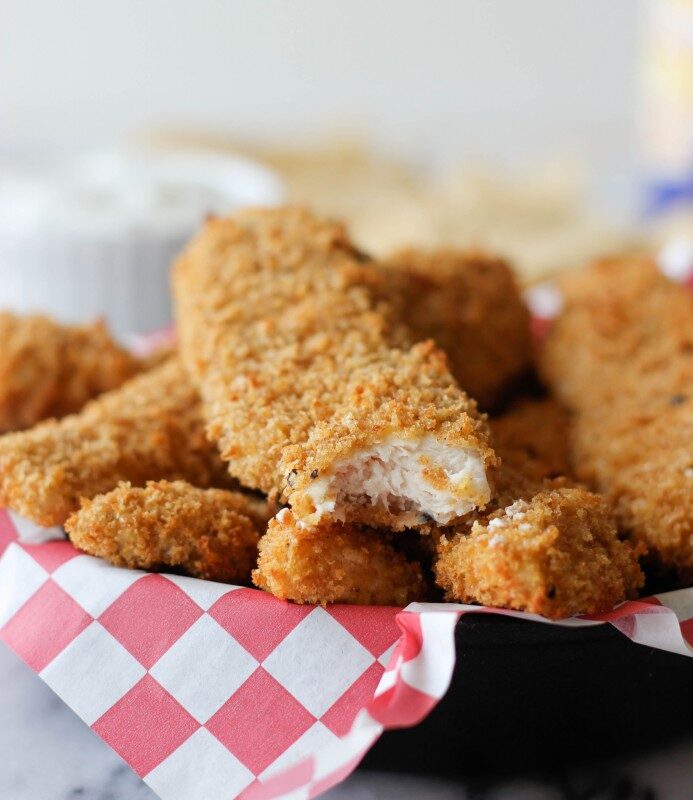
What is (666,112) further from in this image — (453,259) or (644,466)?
(644,466)

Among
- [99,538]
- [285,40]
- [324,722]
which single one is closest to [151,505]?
[99,538]

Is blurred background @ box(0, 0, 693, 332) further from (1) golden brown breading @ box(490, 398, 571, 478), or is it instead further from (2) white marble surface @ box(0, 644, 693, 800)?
(2) white marble surface @ box(0, 644, 693, 800)

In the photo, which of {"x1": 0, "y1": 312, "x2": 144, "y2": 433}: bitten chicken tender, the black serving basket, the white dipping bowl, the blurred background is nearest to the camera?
the black serving basket

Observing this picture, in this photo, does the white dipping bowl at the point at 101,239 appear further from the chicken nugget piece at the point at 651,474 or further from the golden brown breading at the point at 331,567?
the golden brown breading at the point at 331,567

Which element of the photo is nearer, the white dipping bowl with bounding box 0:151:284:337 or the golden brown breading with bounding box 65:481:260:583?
the golden brown breading with bounding box 65:481:260:583

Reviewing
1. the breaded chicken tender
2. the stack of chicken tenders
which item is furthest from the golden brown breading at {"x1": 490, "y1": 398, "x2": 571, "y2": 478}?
the breaded chicken tender

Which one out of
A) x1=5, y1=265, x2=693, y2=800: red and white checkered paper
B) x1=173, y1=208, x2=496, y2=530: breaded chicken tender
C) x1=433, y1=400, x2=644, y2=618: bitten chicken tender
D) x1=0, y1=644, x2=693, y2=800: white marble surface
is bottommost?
x1=0, y1=644, x2=693, y2=800: white marble surface

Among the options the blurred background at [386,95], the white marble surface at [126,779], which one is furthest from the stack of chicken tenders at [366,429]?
the blurred background at [386,95]
